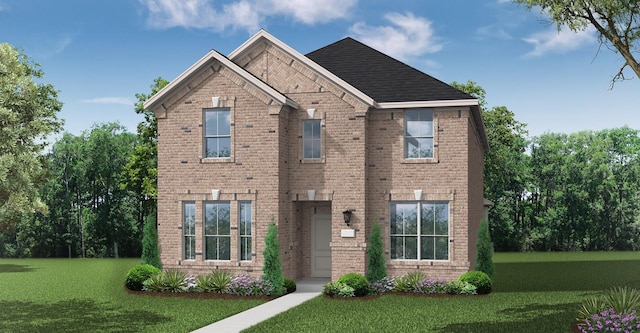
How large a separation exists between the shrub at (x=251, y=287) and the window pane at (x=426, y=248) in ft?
16.9

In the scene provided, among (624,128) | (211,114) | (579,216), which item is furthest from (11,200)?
(624,128)

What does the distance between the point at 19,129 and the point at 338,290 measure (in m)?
16.6

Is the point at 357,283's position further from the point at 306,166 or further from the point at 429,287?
the point at 306,166

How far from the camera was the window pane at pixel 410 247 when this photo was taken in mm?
22312

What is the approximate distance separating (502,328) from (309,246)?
9.99 meters

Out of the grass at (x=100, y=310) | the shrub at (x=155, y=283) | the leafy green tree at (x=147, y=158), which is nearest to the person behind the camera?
the grass at (x=100, y=310)

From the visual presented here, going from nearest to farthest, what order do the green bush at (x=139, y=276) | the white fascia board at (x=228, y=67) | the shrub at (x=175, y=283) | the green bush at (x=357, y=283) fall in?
the green bush at (x=357, y=283) → the shrub at (x=175, y=283) → the white fascia board at (x=228, y=67) → the green bush at (x=139, y=276)

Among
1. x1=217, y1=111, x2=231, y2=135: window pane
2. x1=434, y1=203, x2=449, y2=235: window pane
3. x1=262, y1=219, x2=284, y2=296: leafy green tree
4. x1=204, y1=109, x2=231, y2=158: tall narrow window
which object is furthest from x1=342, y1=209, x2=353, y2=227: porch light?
x1=217, y1=111, x2=231, y2=135: window pane

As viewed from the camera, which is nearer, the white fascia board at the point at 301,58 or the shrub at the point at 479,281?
the shrub at the point at 479,281

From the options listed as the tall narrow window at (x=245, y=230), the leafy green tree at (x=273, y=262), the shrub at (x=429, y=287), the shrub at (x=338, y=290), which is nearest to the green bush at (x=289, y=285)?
the leafy green tree at (x=273, y=262)

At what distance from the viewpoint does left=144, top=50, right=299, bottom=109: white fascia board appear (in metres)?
21.4

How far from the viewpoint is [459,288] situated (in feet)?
68.1

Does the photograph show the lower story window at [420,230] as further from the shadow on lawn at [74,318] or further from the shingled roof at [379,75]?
the shadow on lawn at [74,318]

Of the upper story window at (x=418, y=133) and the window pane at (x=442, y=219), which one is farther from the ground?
the upper story window at (x=418, y=133)
